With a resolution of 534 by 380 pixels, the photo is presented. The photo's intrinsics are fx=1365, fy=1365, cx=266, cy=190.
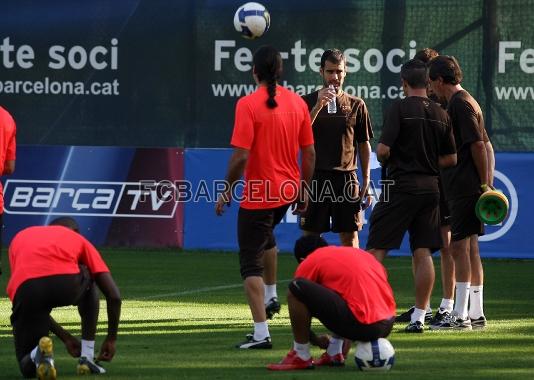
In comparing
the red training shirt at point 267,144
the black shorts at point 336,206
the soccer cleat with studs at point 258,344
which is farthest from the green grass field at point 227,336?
the red training shirt at point 267,144

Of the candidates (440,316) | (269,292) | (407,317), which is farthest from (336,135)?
(440,316)

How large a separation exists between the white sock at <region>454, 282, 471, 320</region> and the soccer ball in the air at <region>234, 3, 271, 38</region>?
23.2 feet

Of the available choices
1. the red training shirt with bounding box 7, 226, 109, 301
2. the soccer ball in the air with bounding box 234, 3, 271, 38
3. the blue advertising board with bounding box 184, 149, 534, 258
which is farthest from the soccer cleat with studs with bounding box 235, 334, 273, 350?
the soccer ball in the air with bounding box 234, 3, 271, 38

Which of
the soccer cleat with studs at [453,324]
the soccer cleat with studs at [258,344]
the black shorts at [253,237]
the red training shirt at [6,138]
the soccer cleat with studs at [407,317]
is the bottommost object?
the soccer cleat with studs at [407,317]

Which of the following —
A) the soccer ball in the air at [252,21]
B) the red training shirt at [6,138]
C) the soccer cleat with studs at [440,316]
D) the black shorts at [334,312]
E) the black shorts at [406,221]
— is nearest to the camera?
the black shorts at [334,312]

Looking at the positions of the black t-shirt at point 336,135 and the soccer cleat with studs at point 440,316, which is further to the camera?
the black t-shirt at point 336,135

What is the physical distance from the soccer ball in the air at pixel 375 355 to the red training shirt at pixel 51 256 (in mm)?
1661

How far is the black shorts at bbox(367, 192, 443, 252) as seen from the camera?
34.7ft

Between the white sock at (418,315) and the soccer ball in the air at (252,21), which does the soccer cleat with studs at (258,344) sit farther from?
the soccer ball in the air at (252,21)

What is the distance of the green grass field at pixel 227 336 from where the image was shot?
28.0 ft

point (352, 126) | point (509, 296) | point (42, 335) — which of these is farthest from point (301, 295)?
point (509, 296)

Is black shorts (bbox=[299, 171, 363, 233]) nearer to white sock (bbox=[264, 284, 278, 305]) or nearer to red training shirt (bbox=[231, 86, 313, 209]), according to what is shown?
white sock (bbox=[264, 284, 278, 305])

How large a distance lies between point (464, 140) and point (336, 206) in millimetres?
1331

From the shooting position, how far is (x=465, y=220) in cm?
1096
